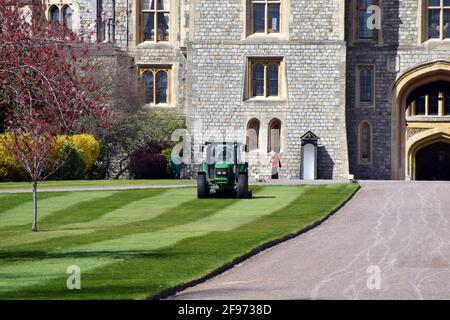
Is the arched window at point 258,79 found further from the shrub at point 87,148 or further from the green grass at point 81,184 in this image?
the green grass at point 81,184

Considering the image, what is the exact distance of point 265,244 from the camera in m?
29.5

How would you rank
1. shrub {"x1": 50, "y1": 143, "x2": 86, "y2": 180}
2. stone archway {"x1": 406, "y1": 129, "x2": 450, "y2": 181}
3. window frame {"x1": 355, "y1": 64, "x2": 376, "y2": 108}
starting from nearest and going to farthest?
shrub {"x1": 50, "y1": 143, "x2": 86, "y2": 180}, window frame {"x1": 355, "y1": 64, "x2": 376, "y2": 108}, stone archway {"x1": 406, "y1": 129, "x2": 450, "y2": 181}

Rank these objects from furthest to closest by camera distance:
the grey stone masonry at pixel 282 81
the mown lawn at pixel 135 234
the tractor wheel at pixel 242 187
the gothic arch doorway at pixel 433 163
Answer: the gothic arch doorway at pixel 433 163
the grey stone masonry at pixel 282 81
the tractor wheel at pixel 242 187
the mown lawn at pixel 135 234

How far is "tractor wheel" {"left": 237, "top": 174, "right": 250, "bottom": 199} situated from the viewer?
47.7 metres

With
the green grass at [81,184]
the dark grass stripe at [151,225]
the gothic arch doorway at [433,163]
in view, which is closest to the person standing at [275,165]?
the green grass at [81,184]

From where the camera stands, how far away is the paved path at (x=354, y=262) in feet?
68.4

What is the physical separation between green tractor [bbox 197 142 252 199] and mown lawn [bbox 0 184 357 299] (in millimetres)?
614

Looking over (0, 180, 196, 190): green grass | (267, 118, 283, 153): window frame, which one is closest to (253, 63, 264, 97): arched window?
(267, 118, 283, 153): window frame

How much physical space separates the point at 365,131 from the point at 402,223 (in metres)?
30.2

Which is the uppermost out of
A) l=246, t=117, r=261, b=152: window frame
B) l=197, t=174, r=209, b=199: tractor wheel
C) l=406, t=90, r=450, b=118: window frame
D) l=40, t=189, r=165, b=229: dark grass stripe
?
l=406, t=90, r=450, b=118: window frame

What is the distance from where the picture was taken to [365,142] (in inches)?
2589

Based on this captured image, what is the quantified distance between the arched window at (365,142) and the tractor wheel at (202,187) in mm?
18733

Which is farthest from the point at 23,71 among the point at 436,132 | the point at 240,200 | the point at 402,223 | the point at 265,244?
the point at 436,132

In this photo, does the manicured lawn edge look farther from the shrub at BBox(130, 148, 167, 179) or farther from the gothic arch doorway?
the gothic arch doorway
